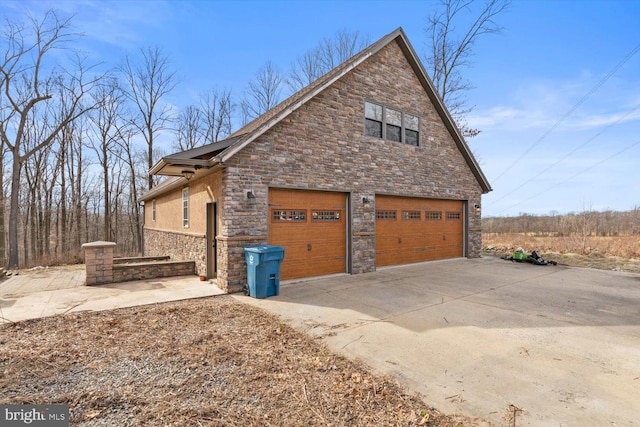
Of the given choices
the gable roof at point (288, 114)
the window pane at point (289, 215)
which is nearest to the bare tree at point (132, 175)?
the gable roof at point (288, 114)

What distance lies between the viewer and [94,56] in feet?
51.4

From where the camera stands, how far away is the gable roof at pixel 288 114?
7.06 meters

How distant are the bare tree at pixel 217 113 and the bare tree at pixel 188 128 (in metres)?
0.49

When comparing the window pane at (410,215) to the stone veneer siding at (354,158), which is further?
the window pane at (410,215)

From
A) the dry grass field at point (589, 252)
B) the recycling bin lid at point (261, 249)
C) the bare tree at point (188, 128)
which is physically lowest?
the dry grass field at point (589, 252)

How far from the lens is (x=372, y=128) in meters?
10.1

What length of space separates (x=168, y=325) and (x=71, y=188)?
800 inches

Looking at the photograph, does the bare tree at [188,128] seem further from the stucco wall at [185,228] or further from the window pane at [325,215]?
the window pane at [325,215]

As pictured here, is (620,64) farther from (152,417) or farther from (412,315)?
(152,417)

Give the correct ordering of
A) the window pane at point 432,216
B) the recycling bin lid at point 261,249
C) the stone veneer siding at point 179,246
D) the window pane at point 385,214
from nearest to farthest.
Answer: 1. the recycling bin lid at point 261,249
2. the stone veneer siding at point 179,246
3. the window pane at point 385,214
4. the window pane at point 432,216

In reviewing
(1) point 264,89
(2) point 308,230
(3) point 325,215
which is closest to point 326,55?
(1) point 264,89

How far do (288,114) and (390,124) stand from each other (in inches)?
163

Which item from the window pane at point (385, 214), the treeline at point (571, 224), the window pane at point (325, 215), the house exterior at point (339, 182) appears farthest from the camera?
the treeline at point (571, 224)

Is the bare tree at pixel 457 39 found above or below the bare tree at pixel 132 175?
above
